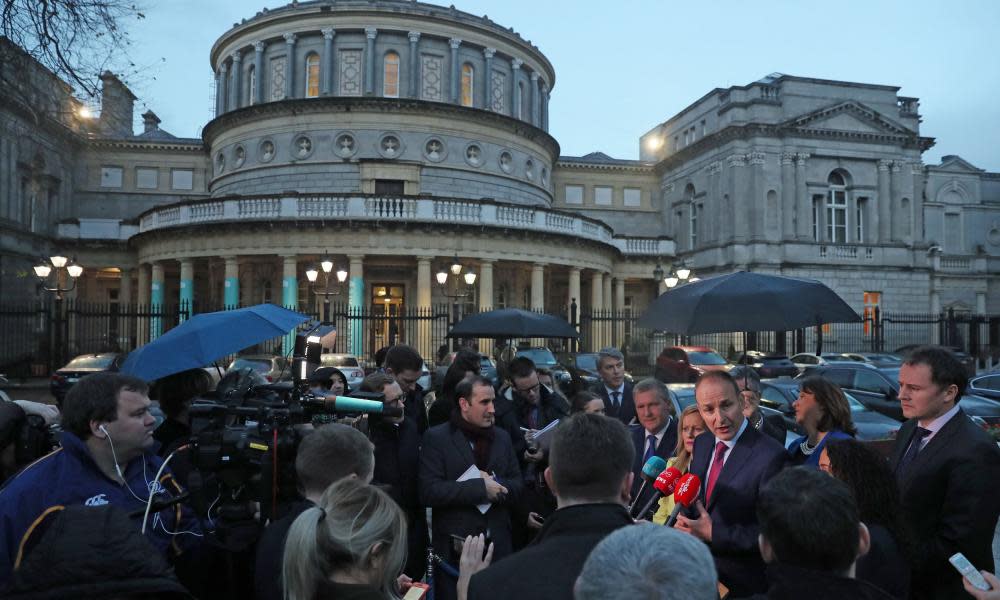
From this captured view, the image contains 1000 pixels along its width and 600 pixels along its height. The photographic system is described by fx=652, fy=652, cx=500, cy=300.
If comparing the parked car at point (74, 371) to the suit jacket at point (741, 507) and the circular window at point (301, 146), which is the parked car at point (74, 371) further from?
the circular window at point (301, 146)

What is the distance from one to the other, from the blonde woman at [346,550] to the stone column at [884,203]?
153ft

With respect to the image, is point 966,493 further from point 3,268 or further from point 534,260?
point 3,268

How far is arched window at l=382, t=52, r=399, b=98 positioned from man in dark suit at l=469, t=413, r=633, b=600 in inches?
1525

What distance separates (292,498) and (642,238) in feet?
133

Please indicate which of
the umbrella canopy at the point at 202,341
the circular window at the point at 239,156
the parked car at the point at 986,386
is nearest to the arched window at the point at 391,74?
the circular window at the point at 239,156

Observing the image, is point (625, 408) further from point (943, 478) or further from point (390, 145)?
point (390, 145)

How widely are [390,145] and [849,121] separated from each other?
94.1 ft

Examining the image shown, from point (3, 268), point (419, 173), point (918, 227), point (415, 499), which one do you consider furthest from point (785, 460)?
point (918, 227)

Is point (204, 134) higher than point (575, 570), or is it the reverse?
point (204, 134)

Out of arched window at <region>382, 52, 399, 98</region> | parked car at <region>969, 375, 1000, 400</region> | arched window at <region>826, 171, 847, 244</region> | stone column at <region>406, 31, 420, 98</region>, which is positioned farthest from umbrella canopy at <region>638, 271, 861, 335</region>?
arched window at <region>826, 171, 847, 244</region>

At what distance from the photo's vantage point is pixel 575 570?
7.82 feet

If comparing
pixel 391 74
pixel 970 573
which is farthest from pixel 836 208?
pixel 970 573

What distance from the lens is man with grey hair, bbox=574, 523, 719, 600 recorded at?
5.66ft

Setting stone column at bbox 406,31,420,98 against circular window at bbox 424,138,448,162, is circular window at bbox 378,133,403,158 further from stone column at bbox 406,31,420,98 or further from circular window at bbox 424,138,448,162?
stone column at bbox 406,31,420,98
